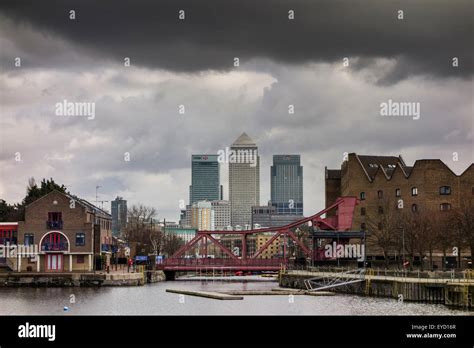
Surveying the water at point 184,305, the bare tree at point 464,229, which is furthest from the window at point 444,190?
the water at point 184,305

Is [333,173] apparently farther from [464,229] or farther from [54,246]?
[54,246]

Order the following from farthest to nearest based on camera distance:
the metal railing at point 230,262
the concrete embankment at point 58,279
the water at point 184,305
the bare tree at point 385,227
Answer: the metal railing at point 230,262, the bare tree at point 385,227, the concrete embankment at point 58,279, the water at point 184,305

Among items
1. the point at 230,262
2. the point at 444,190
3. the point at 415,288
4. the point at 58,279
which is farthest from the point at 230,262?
Answer: the point at 415,288

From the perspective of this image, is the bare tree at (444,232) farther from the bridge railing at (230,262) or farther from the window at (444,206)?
the bridge railing at (230,262)

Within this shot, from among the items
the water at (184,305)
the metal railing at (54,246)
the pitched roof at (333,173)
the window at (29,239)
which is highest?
the pitched roof at (333,173)

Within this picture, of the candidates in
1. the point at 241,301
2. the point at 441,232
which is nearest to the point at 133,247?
the point at 441,232

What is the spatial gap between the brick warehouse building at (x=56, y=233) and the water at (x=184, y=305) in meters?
13.1

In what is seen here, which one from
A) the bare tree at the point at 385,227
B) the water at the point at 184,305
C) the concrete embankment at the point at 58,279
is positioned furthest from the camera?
the bare tree at the point at 385,227

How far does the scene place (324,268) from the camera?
106938 mm

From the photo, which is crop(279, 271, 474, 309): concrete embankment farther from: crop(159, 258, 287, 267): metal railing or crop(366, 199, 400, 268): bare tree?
crop(159, 258, 287, 267): metal railing

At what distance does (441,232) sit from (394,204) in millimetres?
23791

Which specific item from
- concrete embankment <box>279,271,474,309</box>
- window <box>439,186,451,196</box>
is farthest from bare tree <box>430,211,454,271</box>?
concrete embankment <box>279,271,474,309</box>

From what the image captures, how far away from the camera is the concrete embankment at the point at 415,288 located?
231ft
